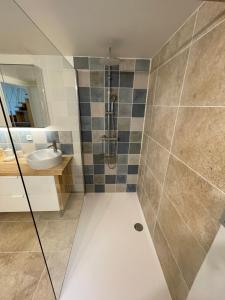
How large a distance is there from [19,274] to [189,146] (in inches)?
73.2

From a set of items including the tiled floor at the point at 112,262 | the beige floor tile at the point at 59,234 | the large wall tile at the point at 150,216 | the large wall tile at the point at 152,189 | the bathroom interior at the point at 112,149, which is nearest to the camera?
the bathroom interior at the point at 112,149

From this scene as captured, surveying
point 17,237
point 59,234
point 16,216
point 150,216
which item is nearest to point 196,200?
point 150,216

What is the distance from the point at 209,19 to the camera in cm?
74

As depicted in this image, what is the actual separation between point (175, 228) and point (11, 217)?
2.06 metres

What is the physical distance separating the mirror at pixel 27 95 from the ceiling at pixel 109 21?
0.51 m

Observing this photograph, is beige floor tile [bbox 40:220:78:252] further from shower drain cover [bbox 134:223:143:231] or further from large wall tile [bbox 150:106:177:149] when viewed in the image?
large wall tile [bbox 150:106:177:149]

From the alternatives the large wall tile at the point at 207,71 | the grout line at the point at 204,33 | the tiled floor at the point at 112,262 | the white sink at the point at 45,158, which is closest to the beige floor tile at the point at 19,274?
the tiled floor at the point at 112,262

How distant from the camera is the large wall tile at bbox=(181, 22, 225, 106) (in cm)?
66

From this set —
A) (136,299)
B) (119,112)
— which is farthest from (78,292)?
(119,112)

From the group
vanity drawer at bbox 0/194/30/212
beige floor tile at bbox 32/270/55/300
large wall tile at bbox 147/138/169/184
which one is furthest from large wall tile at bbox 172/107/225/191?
vanity drawer at bbox 0/194/30/212

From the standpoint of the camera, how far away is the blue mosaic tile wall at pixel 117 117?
5.52ft

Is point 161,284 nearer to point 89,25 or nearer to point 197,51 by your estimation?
point 197,51

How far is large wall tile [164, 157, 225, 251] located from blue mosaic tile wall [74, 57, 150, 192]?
0.99 meters

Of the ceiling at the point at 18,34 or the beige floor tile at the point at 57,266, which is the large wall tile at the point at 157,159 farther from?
the ceiling at the point at 18,34
